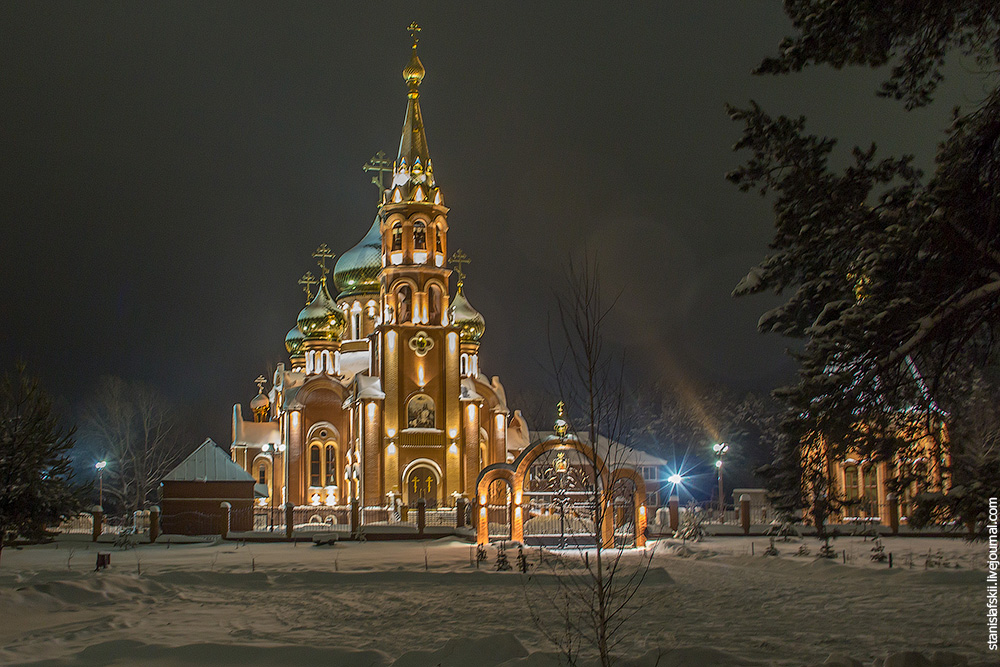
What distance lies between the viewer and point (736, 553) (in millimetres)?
23656

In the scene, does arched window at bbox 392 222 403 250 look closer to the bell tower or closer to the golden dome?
the bell tower

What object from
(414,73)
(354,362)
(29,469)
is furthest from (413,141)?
(29,469)

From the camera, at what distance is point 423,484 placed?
141ft

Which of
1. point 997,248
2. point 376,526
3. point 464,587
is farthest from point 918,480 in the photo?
point 376,526

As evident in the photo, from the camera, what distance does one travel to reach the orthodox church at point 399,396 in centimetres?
4284

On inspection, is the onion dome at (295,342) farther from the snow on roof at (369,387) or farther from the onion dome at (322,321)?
the snow on roof at (369,387)

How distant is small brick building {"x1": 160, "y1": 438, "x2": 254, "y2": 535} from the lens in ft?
107

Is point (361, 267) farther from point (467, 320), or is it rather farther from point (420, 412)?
point (420, 412)

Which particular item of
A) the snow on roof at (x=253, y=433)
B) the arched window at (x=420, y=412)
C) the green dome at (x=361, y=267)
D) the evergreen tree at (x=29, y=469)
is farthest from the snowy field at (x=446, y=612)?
the green dome at (x=361, y=267)

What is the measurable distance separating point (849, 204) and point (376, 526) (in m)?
26.5

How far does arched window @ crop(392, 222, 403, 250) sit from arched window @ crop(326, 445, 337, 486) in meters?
10.5

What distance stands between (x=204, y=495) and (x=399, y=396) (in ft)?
39.3

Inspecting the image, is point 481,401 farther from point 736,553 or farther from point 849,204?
point 849,204

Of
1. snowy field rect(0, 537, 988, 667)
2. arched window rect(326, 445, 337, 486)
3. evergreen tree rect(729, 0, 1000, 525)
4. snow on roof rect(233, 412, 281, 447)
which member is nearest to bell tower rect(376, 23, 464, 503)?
arched window rect(326, 445, 337, 486)
